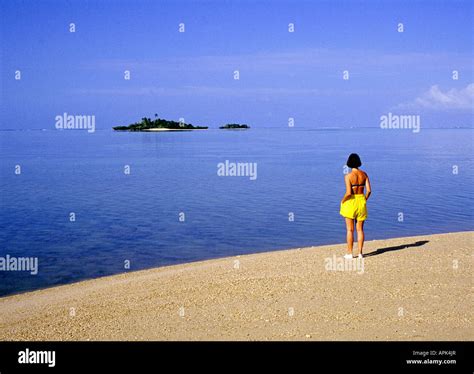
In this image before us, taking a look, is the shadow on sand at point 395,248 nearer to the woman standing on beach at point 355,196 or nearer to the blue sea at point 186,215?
the woman standing on beach at point 355,196

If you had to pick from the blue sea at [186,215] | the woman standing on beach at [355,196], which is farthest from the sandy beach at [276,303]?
the blue sea at [186,215]

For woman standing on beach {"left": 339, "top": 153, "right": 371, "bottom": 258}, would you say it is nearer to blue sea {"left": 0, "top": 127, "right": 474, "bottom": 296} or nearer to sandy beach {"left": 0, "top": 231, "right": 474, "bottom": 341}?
sandy beach {"left": 0, "top": 231, "right": 474, "bottom": 341}

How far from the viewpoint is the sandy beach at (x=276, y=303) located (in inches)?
379

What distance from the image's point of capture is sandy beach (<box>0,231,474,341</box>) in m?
9.63

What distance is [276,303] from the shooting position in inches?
440

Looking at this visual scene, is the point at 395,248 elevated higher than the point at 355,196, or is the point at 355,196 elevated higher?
the point at 355,196

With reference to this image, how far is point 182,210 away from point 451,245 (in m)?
19.0
